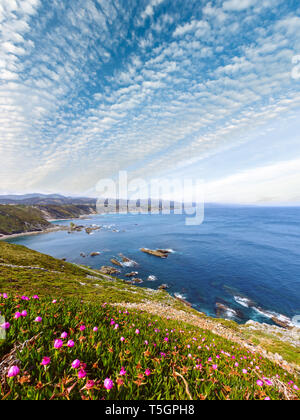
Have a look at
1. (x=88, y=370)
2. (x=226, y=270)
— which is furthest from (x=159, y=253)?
(x=88, y=370)

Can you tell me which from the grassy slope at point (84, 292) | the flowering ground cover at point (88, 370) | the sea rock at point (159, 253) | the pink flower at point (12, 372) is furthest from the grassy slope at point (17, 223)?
the pink flower at point (12, 372)

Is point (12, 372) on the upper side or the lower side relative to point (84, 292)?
upper

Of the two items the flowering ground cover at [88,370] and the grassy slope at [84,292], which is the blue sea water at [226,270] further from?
the flowering ground cover at [88,370]

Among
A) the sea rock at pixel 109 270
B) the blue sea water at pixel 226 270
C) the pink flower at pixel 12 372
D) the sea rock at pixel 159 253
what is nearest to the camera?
the pink flower at pixel 12 372

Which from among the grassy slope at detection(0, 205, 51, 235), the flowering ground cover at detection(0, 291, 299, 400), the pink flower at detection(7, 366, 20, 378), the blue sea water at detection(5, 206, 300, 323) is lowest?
the blue sea water at detection(5, 206, 300, 323)

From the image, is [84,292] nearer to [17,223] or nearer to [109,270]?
[109,270]

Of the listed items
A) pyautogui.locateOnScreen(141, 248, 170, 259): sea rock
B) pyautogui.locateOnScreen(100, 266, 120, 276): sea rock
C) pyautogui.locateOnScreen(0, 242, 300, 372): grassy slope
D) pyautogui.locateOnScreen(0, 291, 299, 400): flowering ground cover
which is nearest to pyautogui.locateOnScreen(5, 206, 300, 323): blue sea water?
pyautogui.locateOnScreen(141, 248, 170, 259): sea rock

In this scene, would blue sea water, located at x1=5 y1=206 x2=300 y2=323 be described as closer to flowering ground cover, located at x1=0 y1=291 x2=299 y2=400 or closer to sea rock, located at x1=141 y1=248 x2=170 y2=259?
sea rock, located at x1=141 y1=248 x2=170 y2=259

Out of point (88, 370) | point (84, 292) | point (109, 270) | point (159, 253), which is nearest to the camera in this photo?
point (88, 370)

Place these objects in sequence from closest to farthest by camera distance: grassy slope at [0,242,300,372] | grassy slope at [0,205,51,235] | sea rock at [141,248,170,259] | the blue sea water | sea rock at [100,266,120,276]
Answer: grassy slope at [0,242,300,372] < the blue sea water < sea rock at [100,266,120,276] < sea rock at [141,248,170,259] < grassy slope at [0,205,51,235]

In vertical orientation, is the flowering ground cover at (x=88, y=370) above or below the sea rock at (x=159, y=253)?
above

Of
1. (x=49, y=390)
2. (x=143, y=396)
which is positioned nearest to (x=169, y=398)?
(x=143, y=396)
